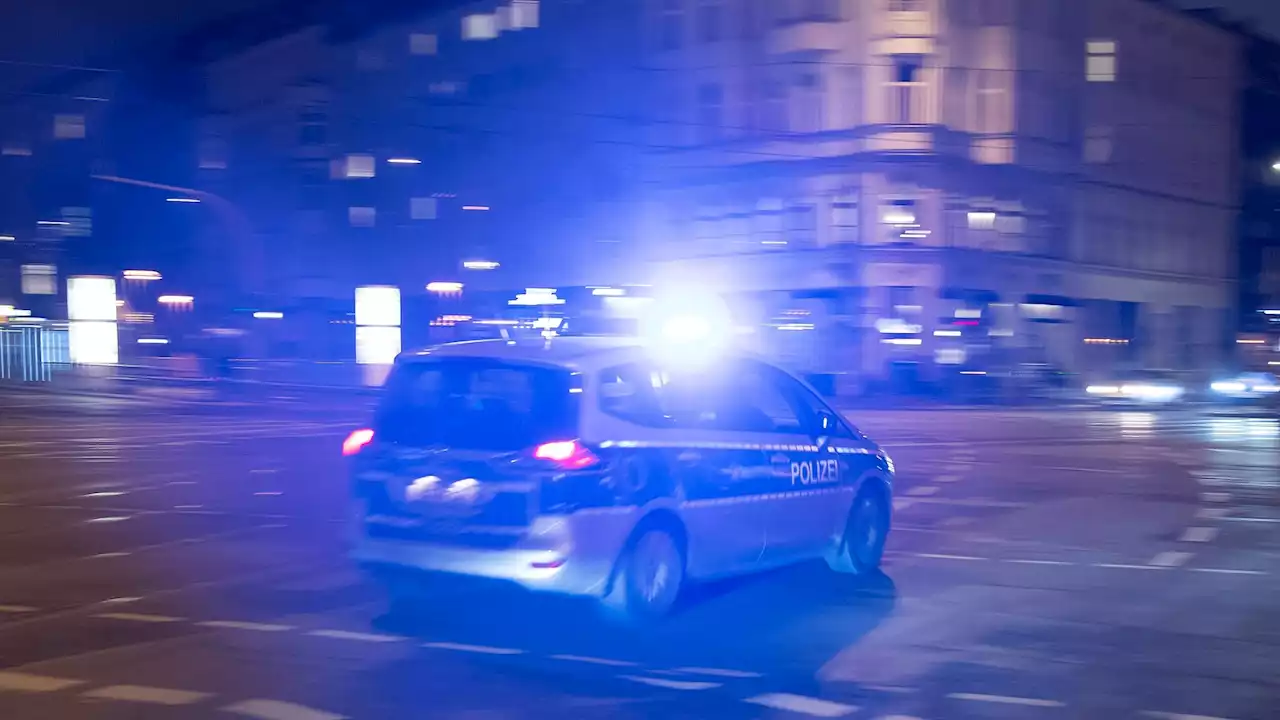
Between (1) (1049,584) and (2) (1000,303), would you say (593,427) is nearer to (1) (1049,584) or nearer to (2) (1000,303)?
(1) (1049,584)

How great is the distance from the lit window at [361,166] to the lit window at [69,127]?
2169 cm

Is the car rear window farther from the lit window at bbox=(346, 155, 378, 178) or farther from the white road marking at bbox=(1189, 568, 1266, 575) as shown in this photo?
the lit window at bbox=(346, 155, 378, 178)

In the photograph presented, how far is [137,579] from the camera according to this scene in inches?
395

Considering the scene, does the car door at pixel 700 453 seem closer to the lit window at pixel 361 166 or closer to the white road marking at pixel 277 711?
the white road marking at pixel 277 711

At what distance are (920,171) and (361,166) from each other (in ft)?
74.2

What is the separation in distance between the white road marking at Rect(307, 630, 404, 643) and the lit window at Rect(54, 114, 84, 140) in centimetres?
6625

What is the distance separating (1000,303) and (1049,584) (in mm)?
36120

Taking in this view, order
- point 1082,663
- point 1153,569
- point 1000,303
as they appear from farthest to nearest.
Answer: point 1000,303 → point 1153,569 → point 1082,663

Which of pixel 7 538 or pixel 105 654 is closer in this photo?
pixel 105 654

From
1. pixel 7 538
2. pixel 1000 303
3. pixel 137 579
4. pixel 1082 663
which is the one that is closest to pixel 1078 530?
pixel 1082 663

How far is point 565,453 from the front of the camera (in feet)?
25.9

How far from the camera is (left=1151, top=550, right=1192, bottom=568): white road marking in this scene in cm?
1107

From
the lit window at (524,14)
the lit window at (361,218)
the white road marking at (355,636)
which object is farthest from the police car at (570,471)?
the lit window at (361,218)

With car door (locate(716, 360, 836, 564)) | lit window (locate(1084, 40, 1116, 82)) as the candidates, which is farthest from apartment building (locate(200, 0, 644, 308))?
car door (locate(716, 360, 836, 564))
